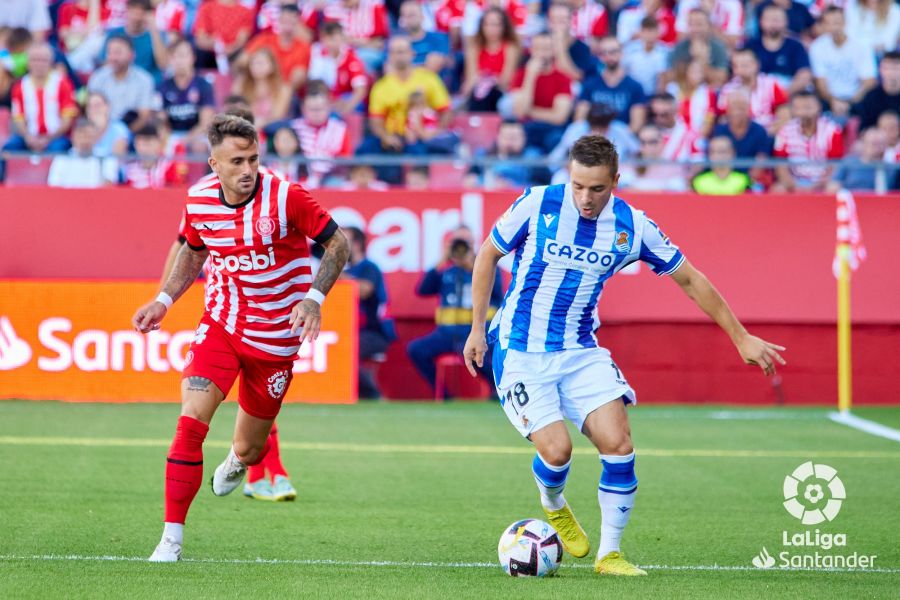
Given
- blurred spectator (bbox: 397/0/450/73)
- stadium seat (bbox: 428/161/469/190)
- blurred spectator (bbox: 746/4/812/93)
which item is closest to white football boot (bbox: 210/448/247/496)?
stadium seat (bbox: 428/161/469/190)

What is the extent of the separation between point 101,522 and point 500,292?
766 cm

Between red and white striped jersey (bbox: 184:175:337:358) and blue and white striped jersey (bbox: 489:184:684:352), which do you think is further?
red and white striped jersey (bbox: 184:175:337:358)

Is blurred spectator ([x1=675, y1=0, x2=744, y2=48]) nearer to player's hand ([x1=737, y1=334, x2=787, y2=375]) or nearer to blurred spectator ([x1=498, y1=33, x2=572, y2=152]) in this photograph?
blurred spectator ([x1=498, y1=33, x2=572, y2=152])

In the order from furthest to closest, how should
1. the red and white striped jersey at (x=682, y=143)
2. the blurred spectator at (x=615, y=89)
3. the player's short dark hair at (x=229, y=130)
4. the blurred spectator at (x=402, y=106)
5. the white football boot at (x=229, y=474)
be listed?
the blurred spectator at (x=615, y=89)
the red and white striped jersey at (x=682, y=143)
the blurred spectator at (x=402, y=106)
the white football boot at (x=229, y=474)
the player's short dark hair at (x=229, y=130)

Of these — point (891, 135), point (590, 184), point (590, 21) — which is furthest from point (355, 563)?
point (590, 21)

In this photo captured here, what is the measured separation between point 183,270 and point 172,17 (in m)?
12.3

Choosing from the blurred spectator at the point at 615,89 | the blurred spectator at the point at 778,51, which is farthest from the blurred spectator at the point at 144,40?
the blurred spectator at the point at 778,51

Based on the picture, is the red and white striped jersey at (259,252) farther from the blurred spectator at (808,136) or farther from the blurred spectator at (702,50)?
the blurred spectator at (702,50)

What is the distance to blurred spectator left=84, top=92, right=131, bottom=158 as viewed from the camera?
1648cm

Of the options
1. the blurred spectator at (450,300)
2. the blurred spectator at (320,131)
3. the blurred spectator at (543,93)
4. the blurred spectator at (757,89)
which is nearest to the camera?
the blurred spectator at (450,300)

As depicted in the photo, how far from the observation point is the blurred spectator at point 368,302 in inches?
599

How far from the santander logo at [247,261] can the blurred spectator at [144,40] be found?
37.2 ft

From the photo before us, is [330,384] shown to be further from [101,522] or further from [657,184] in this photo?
[101,522]

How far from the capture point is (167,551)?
6.76m
